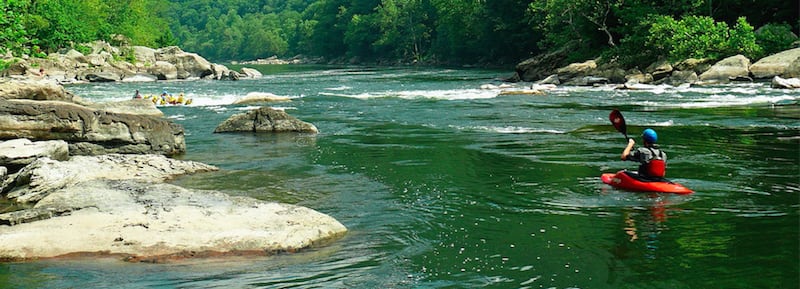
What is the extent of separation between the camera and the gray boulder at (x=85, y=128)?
12.6 metres

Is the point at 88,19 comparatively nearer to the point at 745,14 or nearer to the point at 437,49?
the point at 437,49

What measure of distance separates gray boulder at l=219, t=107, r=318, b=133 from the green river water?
1.75ft

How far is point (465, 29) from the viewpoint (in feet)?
224

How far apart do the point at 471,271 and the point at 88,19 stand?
6726cm

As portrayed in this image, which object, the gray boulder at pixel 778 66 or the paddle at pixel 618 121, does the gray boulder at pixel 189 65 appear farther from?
the paddle at pixel 618 121

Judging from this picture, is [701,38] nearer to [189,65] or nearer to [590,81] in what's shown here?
[590,81]

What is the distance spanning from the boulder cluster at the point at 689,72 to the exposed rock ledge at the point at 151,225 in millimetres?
22004

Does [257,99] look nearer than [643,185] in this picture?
No

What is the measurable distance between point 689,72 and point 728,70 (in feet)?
5.94

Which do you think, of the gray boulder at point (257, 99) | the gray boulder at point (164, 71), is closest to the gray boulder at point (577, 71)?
the gray boulder at point (257, 99)

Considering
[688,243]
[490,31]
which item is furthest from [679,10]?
[688,243]

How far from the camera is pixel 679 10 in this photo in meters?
38.3

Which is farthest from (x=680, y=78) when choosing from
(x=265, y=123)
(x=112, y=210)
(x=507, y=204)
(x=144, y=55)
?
(x=144, y=55)

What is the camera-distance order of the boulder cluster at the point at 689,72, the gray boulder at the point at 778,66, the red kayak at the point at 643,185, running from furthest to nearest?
the boulder cluster at the point at 689,72 → the gray boulder at the point at 778,66 → the red kayak at the point at 643,185
